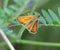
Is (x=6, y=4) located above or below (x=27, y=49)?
above

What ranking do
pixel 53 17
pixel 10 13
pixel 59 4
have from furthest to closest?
pixel 59 4 → pixel 10 13 → pixel 53 17

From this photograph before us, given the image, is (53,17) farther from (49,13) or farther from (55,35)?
(55,35)

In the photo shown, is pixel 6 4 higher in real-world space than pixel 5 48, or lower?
higher

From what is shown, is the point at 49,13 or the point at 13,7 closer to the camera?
the point at 49,13

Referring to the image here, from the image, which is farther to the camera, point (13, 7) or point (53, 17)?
point (13, 7)

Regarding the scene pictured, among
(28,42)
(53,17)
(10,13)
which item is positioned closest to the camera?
(28,42)

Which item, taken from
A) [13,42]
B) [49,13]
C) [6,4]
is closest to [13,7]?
[6,4]

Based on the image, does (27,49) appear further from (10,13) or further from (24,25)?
(10,13)

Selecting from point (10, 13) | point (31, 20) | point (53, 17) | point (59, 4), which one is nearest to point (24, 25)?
point (31, 20)

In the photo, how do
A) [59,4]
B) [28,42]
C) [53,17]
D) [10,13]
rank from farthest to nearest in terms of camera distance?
[59,4]
[10,13]
[53,17]
[28,42]
